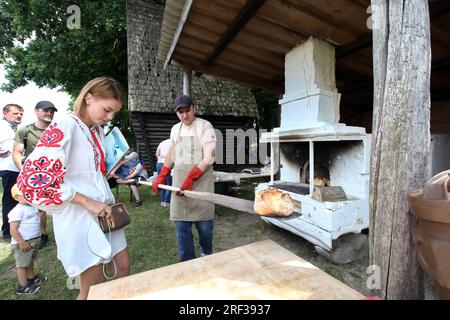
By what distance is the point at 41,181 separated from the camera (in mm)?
1247

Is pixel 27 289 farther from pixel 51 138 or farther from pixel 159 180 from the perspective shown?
pixel 51 138

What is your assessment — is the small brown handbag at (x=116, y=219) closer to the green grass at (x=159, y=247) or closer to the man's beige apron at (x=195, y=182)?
the man's beige apron at (x=195, y=182)

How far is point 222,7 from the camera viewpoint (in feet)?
9.35

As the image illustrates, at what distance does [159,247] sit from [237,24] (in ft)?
11.0

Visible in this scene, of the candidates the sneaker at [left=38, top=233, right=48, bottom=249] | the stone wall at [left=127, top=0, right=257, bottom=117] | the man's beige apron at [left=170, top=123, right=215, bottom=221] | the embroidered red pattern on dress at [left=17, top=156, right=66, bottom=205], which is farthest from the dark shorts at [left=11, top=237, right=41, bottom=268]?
the stone wall at [left=127, top=0, right=257, bottom=117]

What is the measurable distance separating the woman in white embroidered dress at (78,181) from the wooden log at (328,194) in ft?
7.90

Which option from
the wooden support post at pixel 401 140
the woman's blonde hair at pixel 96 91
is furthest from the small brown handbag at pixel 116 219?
the wooden support post at pixel 401 140

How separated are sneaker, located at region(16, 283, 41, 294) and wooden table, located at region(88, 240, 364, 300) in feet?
7.70

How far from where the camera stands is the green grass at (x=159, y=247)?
9.23 ft

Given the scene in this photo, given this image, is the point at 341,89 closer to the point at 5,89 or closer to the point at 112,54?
the point at 112,54

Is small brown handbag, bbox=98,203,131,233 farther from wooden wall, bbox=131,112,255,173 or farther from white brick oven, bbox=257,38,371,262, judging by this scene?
wooden wall, bbox=131,112,255,173

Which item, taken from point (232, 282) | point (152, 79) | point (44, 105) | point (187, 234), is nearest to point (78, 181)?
point (232, 282)

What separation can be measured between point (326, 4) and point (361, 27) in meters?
0.68

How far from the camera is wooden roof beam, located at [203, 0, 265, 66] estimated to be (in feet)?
8.92
